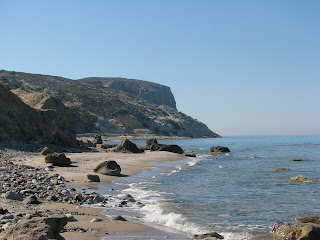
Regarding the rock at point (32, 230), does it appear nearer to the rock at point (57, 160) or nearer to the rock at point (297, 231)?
the rock at point (297, 231)

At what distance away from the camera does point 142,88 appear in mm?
180375

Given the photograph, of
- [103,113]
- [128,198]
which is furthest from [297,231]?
[103,113]

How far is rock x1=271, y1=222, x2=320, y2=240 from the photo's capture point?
8.12m

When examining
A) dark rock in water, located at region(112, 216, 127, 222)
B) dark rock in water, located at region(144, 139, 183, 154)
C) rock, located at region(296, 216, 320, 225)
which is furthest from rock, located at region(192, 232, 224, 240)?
dark rock in water, located at region(144, 139, 183, 154)

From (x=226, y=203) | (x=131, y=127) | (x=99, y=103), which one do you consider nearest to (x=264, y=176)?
(x=226, y=203)

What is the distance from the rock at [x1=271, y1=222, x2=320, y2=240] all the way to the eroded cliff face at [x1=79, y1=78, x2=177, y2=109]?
534ft

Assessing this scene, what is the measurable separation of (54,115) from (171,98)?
16086 centimetres

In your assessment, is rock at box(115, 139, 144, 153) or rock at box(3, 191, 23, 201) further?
rock at box(115, 139, 144, 153)

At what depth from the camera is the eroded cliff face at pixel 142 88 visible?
17300 centimetres

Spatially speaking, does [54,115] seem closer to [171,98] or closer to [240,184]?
[240,184]

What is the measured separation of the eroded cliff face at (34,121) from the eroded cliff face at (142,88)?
439ft

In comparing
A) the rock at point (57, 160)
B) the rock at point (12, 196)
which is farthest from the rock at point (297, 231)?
the rock at point (57, 160)

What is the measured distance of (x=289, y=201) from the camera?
13.5 metres

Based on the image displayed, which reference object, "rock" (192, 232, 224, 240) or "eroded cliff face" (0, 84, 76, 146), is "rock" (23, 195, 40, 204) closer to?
"rock" (192, 232, 224, 240)
